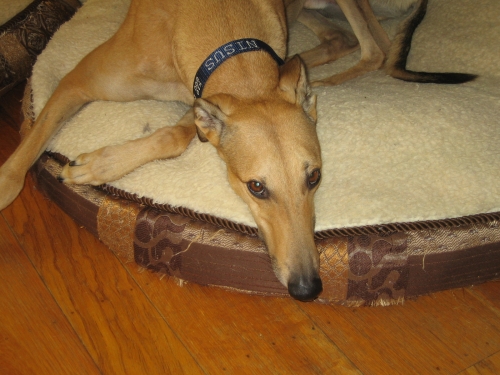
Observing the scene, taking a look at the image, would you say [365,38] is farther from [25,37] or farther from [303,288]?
[25,37]

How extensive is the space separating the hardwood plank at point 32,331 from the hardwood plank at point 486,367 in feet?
5.32

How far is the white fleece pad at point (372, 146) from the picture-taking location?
254 cm

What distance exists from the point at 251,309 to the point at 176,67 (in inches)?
50.1

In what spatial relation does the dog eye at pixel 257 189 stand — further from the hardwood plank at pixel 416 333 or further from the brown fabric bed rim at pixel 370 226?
the hardwood plank at pixel 416 333

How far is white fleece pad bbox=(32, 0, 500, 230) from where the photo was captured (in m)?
2.54

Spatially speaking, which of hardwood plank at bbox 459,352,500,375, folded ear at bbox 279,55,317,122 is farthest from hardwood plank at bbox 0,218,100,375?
hardwood plank at bbox 459,352,500,375

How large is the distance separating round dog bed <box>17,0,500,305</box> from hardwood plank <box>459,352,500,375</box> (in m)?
0.37

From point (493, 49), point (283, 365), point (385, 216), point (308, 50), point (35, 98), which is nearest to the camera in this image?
point (283, 365)

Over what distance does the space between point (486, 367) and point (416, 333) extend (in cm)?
32

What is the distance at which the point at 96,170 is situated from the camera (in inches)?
105

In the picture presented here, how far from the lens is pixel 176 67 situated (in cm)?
271

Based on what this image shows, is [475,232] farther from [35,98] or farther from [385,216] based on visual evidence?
[35,98]

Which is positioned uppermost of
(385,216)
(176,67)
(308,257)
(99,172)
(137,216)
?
(176,67)

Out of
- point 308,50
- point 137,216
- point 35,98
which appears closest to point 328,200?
point 137,216
